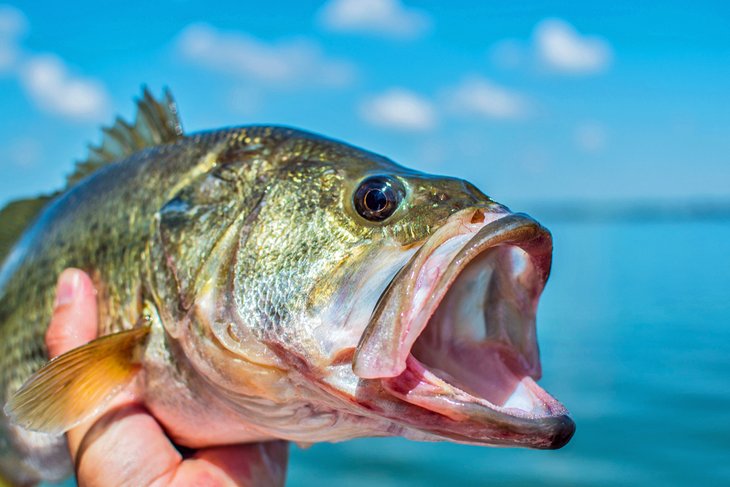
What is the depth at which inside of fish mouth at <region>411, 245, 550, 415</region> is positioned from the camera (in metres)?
2.38

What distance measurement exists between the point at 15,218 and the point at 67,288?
5.45 ft

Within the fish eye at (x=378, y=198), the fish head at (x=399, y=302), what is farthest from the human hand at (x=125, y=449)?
the fish eye at (x=378, y=198)

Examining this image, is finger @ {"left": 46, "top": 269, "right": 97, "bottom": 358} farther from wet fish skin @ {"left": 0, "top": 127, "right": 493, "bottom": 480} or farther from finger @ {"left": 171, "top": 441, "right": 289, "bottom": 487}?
finger @ {"left": 171, "top": 441, "right": 289, "bottom": 487}

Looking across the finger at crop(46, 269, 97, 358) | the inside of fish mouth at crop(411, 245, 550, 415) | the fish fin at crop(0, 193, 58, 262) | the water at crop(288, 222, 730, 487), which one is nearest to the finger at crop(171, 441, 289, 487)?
the finger at crop(46, 269, 97, 358)

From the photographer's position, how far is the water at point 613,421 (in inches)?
405

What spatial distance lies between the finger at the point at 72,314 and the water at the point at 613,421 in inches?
297

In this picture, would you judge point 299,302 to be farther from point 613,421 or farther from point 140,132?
point 613,421

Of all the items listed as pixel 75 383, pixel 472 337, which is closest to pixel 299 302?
pixel 472 337

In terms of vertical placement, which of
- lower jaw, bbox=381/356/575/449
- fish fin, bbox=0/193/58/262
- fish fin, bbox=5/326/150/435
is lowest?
fish fin, bbox=5/326/150/435

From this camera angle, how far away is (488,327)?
249cm

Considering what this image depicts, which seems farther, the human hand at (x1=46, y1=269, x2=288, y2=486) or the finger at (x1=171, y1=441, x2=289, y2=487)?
the finger at (x1=171, y1=441, x2=289, y2=487)

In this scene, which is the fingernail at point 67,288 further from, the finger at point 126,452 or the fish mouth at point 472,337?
the fish mouth at point 472,337

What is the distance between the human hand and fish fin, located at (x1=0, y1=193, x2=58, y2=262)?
1389mm

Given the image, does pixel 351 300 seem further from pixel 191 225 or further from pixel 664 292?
pixel 664 292
